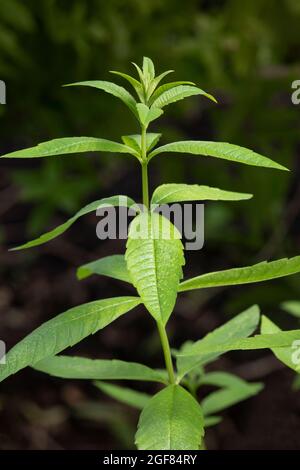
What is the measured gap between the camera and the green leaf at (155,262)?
0.60 metres

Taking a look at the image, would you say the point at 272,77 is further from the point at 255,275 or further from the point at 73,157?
the point at 255,275

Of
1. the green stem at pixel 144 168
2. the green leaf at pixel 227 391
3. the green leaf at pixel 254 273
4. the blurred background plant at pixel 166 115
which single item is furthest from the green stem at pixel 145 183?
the blurred background plant at pixel 166 115

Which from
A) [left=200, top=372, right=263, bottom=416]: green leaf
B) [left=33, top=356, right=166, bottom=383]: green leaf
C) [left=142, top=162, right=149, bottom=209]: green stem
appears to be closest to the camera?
[left=142, top=162, right=149, bottom=209]: green stem

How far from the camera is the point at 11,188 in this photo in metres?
2.84

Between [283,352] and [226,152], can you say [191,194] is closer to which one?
[226,152]

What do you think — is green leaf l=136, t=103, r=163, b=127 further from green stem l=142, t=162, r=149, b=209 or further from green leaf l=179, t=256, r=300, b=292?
green leaf l=179, t=256, r=300, b=292

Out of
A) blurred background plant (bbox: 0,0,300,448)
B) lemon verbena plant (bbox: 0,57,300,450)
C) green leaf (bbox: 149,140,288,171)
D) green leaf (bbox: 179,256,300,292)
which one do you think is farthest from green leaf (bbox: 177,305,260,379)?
blurred background plant (bbox: 0,0,300,448)

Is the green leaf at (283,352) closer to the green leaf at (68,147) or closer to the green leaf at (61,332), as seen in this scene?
the green leaf at (61,332)

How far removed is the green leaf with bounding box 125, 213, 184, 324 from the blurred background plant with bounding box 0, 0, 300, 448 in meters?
1.49

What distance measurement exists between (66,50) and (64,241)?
741 mm

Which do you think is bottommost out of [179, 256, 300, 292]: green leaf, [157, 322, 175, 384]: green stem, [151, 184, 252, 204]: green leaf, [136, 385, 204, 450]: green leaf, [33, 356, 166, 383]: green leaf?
[136, 385, 204, 450]: green leaf

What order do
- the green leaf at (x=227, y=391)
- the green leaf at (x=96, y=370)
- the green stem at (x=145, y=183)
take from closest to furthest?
the green stem at (x=145, y=183) < the green leaf at (x=96, y=370) < the green leaf at (x=227, y=391)

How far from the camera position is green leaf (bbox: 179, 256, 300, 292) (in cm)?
69

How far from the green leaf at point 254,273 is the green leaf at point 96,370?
142mm
